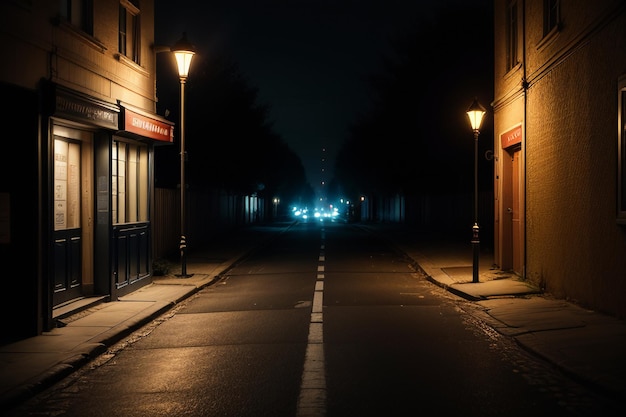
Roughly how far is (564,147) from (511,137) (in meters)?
3.77

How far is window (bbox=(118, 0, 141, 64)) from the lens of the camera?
1348cm

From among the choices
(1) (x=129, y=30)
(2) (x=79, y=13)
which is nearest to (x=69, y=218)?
(2) (x=79, y=13)

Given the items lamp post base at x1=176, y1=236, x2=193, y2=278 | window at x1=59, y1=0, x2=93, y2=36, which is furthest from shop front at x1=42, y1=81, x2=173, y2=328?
lamp post base at x1=176, y1=236, x2=193, y2=278

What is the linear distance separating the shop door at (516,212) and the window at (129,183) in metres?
8.66

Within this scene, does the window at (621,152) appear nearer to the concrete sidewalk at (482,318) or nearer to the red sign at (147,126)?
A: the concrete sidewalk at (482,318)

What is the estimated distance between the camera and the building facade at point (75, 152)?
9.05m

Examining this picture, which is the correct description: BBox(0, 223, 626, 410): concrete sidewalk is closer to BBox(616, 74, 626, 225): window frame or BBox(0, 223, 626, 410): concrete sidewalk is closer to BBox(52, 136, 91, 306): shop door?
BBox(52, 136, 91, 306): shop door

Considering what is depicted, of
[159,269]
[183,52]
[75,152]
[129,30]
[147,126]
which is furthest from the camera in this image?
[159,269]

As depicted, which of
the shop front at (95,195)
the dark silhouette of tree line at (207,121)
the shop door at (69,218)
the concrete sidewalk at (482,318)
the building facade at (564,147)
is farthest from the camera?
the dark silhouette of tree line at (207,121)

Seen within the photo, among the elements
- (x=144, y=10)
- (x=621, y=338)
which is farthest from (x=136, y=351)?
(x=144, y=10)

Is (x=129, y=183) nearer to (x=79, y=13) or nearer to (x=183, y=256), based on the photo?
(x=183, y=256)

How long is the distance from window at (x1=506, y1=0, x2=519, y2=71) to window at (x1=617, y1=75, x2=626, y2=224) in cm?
646

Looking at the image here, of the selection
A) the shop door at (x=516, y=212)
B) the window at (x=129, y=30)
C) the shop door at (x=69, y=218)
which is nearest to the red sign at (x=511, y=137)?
the shop door at (x=516, y=212)

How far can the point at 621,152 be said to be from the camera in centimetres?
956
